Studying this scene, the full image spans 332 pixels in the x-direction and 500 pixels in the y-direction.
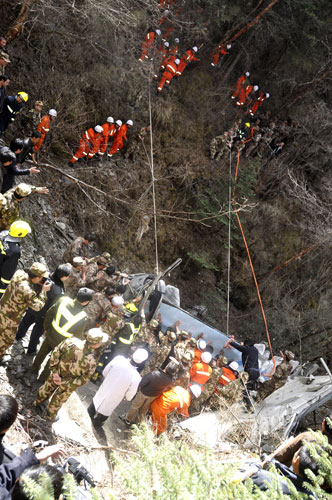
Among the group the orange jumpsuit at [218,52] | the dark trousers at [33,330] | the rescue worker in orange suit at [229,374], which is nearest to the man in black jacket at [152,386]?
the dark trousers at [33,330]

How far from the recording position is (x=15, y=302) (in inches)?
183

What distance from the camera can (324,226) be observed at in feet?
43.6

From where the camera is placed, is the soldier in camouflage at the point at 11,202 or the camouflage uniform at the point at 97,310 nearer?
the soldier in camouflage at the point at 11,202

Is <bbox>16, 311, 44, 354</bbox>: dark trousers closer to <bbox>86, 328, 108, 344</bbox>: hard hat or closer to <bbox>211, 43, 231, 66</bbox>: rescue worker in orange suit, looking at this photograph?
<bbox>86, 328, 108, 344</bbox>: hard hat

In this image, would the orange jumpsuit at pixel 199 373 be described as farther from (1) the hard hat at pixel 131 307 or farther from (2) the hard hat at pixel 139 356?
(2) the hard hat at pixel 139 356

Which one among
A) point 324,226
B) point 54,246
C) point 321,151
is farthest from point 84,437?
point 321,151

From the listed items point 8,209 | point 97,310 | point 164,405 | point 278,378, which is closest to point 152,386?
point 164,405

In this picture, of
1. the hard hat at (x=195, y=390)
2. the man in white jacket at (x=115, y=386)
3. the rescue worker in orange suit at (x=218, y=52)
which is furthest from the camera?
the rescue worker in orange suit at (x=218, y=52)

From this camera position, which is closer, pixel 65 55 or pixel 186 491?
pixel 186 491

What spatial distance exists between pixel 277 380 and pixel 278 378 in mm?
95

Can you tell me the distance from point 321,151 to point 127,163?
10.6 meters

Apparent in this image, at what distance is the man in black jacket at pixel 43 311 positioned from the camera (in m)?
5.37

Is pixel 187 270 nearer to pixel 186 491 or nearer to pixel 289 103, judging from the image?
pixel 289 103

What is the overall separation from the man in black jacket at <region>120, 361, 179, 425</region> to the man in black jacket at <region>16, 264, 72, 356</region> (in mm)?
1902
